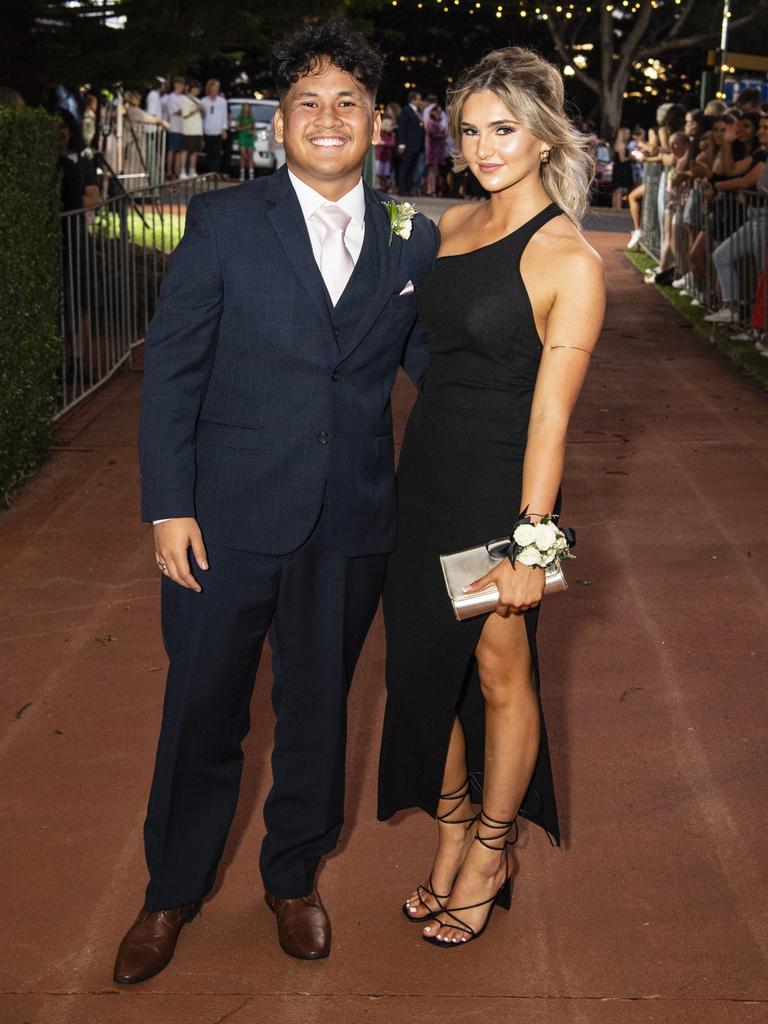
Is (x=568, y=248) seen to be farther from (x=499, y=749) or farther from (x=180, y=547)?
(x=499, y=749)

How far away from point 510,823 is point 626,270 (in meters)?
16.3

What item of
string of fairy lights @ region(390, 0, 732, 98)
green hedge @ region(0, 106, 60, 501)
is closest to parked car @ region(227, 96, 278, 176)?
string of fairy lights @ region(390, 0, 732, 98)

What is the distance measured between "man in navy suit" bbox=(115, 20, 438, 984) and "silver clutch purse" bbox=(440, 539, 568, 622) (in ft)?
0.70

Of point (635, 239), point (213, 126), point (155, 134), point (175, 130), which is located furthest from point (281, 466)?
point (213, 126)

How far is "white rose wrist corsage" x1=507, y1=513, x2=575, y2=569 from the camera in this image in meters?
3.39

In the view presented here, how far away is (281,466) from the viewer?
11.3 feet

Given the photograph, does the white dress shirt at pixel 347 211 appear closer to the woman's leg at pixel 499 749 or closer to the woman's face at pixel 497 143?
the woman's face at pixel 497 143

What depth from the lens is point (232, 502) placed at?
3459 millimetres

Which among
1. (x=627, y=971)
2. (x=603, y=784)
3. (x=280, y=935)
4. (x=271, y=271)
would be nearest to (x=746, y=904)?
(x=627, y=971)

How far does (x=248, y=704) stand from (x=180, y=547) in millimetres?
498

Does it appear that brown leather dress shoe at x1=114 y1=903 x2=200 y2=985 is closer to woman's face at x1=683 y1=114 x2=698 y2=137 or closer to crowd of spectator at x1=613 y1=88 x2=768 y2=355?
crowd of spectator at x1=613 y1=88 x2=768 y2=355

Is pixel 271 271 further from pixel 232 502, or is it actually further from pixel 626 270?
pixel 626 270

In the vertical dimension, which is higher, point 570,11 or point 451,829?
point 570,11

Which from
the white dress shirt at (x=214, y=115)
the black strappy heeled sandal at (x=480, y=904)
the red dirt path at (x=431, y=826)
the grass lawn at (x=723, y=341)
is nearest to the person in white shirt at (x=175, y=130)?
the white dress shirt at (x=214, y=115)
